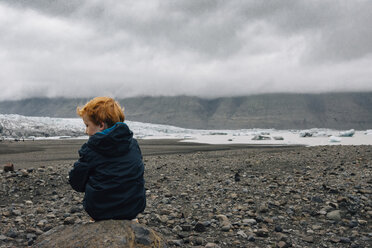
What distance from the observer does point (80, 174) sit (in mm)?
3262

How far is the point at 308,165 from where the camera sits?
390 inches

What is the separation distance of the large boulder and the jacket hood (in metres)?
0.83

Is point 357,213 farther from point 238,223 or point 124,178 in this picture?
point 124,178

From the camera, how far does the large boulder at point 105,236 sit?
10.4ft

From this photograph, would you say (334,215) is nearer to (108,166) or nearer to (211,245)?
(211,245)

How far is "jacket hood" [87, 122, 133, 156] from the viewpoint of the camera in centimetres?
312

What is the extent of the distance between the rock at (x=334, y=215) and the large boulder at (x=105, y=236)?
3.18 meters

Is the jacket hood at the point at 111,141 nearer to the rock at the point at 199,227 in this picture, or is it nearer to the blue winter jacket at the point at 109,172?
the blue winter jacket at the point at 109,172

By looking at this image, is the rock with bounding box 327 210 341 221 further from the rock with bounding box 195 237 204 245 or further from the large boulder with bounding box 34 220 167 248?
the large boulder with bounding box 34 220 167 248

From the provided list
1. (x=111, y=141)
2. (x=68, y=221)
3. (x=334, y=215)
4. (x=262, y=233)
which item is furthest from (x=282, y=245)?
(x=68, y=221)

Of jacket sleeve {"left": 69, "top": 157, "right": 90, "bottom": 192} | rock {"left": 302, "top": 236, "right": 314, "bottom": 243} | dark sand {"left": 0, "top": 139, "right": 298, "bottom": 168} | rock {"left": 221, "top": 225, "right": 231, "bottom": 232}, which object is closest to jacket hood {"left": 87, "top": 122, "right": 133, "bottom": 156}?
jacket sleeve {"left": 69, "top": 157, "right": 90, "bottom": 192}

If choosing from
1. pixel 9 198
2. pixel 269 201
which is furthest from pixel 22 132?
pixel 269 201

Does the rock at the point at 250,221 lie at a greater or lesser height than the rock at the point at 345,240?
greater

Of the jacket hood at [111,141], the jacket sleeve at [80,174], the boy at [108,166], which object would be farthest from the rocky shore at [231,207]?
the jacket hood at [111,141]
